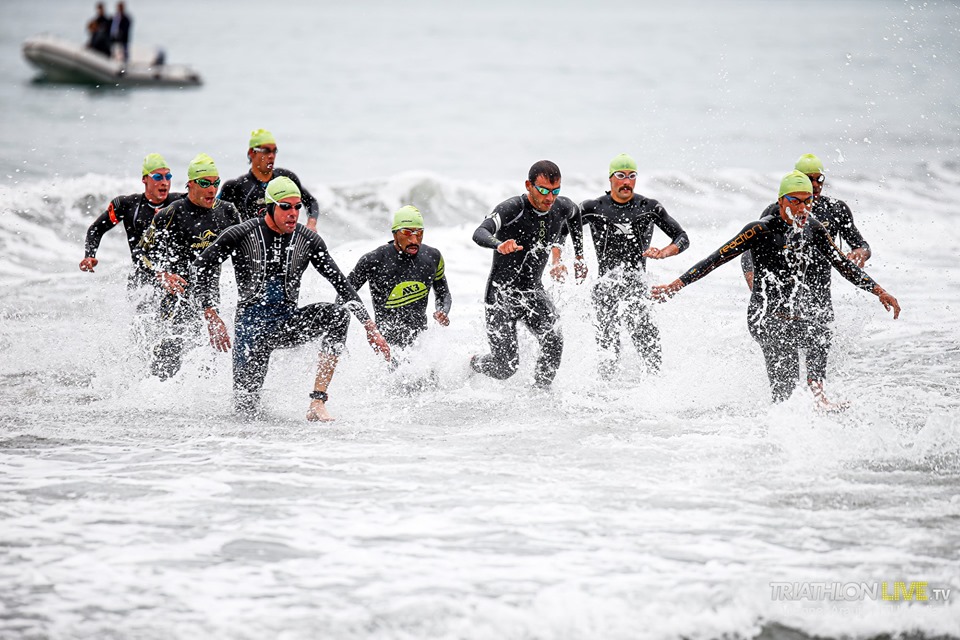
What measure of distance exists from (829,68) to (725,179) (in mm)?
32546

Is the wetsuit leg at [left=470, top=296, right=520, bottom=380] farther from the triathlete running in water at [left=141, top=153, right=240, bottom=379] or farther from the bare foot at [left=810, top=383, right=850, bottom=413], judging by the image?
the bare foot at [left=810, top=383, right=850, bottom=413]

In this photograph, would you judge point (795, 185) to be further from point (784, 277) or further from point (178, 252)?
point (178, 252)

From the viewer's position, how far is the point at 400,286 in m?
8.88

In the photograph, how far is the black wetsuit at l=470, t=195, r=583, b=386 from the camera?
29.7 feet

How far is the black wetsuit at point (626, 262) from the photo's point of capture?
9.50 m

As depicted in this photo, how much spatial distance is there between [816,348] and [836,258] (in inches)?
26.6

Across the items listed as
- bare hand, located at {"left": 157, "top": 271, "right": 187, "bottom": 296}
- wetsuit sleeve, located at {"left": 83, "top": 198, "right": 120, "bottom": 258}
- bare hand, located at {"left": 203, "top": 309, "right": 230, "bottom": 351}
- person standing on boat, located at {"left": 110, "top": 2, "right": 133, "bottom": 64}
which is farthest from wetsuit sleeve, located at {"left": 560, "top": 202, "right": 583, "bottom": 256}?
person standing on boat, located at {"left": 110, "top": 2, "right": 133, "bottom": 64}

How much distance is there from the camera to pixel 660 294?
831cm

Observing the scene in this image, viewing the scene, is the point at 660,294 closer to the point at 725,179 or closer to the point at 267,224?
the point at 267,224

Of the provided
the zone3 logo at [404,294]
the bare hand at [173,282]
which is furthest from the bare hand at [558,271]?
the bare hand at [173,282]

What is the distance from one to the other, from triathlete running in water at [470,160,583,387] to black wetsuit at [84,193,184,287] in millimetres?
2924

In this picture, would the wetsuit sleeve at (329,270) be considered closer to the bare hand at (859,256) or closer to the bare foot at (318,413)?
the bare foot at (318,413)

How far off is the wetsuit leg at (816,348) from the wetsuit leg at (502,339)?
242 cm

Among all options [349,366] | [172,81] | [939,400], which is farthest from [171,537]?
[172,81]
